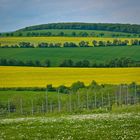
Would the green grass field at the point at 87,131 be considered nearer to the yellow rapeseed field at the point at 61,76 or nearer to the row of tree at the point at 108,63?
the yellow rapeseed field at the point at 61,76

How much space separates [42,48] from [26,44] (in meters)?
6.80

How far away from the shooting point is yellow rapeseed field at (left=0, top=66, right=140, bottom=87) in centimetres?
8588

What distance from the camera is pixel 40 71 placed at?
315 feet

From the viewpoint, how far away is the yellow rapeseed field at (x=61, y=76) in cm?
8588

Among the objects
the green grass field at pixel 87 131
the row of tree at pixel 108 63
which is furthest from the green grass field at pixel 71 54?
the green grass field at pixel 87 131

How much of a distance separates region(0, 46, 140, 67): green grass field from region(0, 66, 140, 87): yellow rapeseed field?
8155 millimetres

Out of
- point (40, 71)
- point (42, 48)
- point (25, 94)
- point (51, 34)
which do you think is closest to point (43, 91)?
point (25, 94)

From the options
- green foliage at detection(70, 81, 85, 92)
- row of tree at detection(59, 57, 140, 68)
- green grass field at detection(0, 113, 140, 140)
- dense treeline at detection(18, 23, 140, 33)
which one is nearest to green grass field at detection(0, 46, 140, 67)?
row of tree at detection(59, 57, 140, 68)

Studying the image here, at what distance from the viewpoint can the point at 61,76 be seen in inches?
3622

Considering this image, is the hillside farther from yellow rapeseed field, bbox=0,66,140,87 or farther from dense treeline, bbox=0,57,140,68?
yellow rapeseed field, bbox=0,66,140,87

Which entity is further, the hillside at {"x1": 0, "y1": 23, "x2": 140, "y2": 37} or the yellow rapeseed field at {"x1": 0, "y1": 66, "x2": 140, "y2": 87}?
the hillside at {"x1": 0, "y1": 23, "x2": 140, "y2": 37}

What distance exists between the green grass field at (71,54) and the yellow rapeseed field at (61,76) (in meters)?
8.16

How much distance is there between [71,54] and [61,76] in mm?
20627

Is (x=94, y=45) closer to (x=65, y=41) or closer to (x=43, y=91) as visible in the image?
(x=65, y=41)
